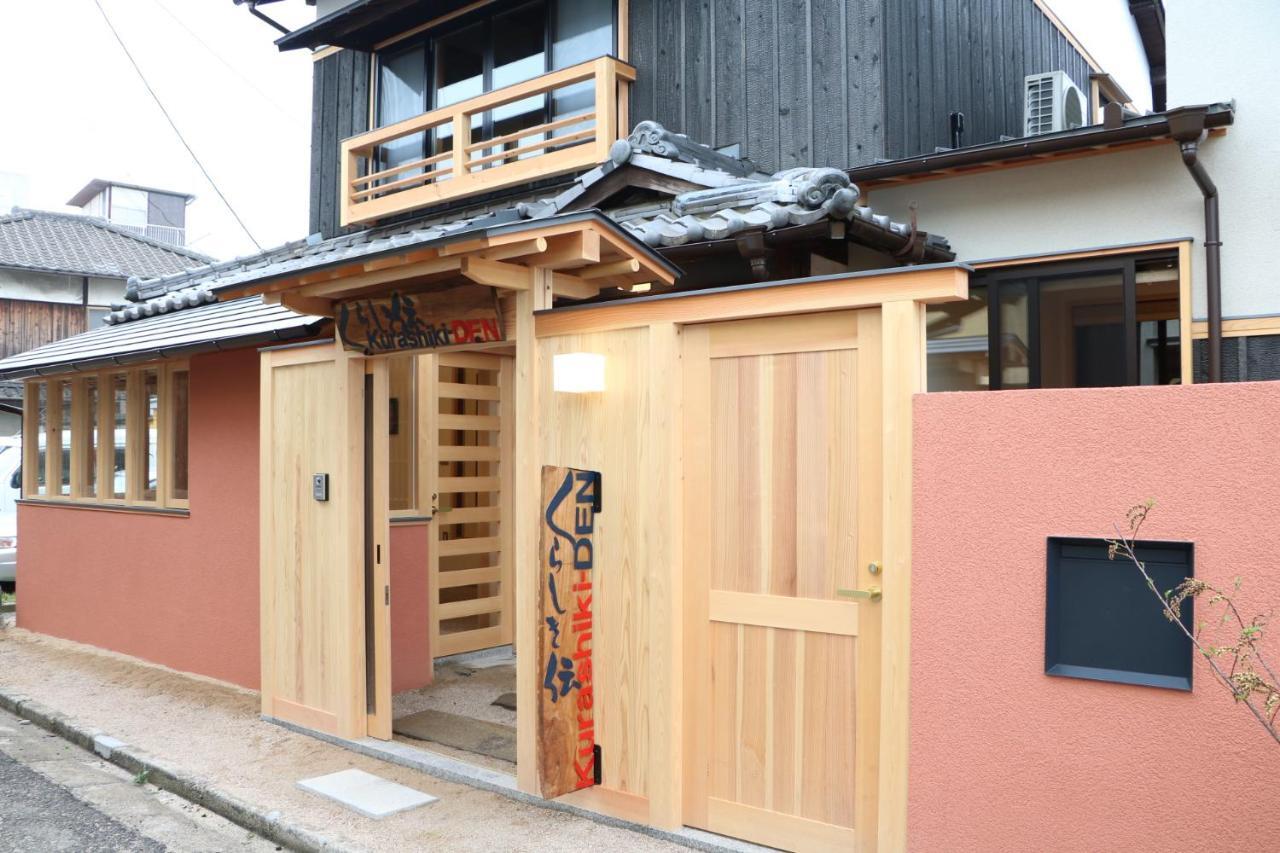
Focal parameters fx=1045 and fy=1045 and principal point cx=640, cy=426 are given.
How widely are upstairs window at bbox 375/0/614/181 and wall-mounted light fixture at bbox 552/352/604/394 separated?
5.67 m

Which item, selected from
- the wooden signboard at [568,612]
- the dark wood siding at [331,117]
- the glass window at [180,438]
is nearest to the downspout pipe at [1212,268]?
the wooden signboard at [568,612]

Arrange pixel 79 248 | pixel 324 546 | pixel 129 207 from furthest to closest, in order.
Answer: pixel 129 207 < pixel 79 248 < pixel 324 546

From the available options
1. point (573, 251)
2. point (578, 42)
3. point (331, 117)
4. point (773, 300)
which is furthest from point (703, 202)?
point (331, 117)

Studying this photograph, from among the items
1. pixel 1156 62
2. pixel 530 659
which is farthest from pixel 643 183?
pixel 1156 62

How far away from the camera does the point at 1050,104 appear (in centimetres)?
940

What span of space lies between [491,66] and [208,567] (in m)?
6.27

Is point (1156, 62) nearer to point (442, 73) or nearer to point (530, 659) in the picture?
point (442, 73)

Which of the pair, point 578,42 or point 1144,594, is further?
point 578,42

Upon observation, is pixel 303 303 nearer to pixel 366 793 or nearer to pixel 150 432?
pixel 366 793

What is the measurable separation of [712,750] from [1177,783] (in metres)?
2.18

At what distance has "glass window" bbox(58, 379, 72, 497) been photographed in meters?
11.9

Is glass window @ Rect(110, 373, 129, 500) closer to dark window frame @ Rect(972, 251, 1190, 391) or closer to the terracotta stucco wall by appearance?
the terracotta stucco wall

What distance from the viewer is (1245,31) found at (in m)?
7.00

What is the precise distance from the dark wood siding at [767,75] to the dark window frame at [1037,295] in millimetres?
1544
